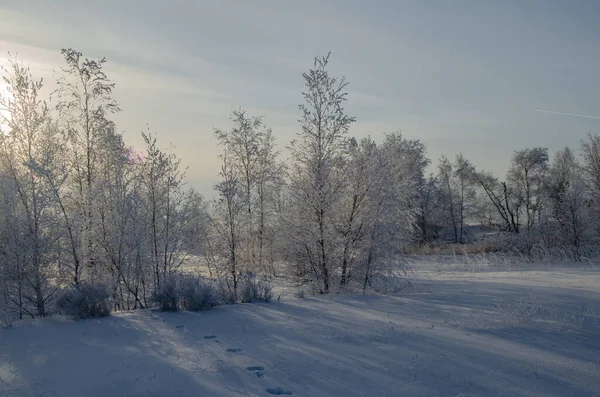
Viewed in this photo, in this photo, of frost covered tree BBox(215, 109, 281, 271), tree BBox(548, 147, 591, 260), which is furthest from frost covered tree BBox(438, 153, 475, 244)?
frost covered tree BBox(215, 109, 281, 271)

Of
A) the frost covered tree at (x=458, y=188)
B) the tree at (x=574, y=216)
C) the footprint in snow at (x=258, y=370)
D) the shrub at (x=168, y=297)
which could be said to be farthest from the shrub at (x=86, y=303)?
the frost covered tree at (x=458, y=188)

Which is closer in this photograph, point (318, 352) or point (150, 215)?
point (318, 352)

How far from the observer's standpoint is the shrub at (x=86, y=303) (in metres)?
7.23

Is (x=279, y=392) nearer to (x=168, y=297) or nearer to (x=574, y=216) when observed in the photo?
(x=168, y=297)

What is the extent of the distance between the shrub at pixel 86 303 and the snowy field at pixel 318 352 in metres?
0.26

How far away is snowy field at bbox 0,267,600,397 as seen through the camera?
438cm

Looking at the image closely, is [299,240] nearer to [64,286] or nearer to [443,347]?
[64,286]

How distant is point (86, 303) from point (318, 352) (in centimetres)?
419

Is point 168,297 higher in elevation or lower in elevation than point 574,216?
lower

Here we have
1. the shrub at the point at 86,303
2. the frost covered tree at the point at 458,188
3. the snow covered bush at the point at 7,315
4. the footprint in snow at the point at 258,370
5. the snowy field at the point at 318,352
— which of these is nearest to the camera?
the snowy field at the point at 318,352

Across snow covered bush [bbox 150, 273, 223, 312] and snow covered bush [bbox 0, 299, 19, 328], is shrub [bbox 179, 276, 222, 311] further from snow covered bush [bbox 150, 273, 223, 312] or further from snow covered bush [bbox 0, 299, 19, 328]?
snow covered bush [bbox 0, 299, 19, 328]

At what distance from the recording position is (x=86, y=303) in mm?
7305

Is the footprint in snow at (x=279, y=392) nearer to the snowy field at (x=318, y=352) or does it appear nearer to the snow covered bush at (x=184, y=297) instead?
the snowy field at (x=318, y=352)

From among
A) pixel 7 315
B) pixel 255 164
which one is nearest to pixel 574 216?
pixel 255 164
